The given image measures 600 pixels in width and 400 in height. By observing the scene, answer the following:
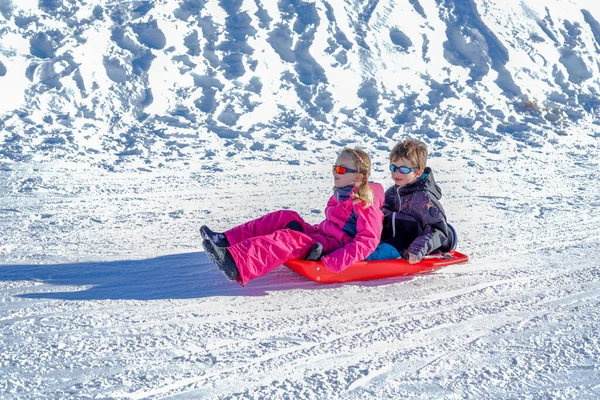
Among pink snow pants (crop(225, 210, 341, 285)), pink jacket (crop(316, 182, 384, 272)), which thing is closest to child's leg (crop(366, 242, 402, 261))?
pink jacket (crop(316, 182, 384, 272))

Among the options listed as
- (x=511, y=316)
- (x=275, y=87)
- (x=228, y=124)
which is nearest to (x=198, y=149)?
(x=228, y=124)

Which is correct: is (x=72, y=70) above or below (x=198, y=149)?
above

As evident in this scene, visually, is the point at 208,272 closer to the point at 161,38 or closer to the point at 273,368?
the point at 273,368

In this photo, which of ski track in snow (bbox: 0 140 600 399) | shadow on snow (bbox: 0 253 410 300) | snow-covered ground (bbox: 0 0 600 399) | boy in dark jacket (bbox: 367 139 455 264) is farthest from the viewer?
boy in dark jacket (bbox: 367 139 455 264)

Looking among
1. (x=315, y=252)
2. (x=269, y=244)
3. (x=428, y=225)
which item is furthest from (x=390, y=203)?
(x=269, y=244)

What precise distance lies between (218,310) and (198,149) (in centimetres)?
364

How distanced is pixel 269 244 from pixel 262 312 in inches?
15.2

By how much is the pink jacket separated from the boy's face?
0.20m

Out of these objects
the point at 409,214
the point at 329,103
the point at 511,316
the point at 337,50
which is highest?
the point at 337,50

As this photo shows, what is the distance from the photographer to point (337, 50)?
8.77m

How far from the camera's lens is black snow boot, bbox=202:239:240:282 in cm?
323

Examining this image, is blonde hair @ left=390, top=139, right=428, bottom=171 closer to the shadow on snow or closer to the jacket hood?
the jacket hood

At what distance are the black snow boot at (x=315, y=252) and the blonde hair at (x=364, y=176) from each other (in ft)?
1.18

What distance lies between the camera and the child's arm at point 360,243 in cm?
343
